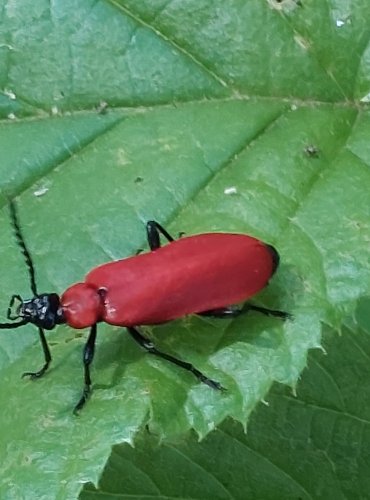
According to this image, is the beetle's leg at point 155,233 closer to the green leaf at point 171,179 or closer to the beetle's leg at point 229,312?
the green leaf at point 171,179

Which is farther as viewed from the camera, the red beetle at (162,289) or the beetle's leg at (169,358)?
the red beetle at (162,289)

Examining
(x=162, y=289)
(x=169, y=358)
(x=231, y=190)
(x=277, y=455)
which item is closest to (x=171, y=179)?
(x=231, y=190)

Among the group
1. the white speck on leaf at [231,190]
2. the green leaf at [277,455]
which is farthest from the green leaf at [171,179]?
the green leaf at [277,455]

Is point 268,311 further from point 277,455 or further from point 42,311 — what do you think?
point 277,455

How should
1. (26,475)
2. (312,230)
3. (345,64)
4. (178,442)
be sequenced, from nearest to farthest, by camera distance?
(26,475)
(312,230)
(345,64)
(178,442)

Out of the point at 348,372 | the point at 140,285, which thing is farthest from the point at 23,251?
the point at 348,372

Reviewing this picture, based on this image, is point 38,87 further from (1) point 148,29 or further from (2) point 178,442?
(2) point 178,442

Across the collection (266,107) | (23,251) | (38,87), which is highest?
(266,107)
